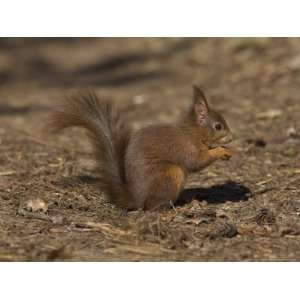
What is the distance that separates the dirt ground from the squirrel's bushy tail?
0.56ft

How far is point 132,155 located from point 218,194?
986 mm

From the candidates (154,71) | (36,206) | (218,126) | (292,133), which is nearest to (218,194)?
(218,126)

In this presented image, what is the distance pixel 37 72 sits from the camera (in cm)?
1367

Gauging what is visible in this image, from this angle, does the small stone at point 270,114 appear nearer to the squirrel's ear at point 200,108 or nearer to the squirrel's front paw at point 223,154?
the squirrel's ear at point 200,108

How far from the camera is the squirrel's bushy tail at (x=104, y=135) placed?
531cm

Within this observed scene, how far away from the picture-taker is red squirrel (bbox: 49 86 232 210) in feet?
17.2

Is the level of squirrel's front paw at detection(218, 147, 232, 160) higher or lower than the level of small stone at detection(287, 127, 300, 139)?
lower

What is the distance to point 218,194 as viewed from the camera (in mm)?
5945

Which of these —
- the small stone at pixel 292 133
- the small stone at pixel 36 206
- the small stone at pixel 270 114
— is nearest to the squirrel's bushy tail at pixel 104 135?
the small stone at pixel 36 206

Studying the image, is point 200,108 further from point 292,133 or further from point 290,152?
point 292,133

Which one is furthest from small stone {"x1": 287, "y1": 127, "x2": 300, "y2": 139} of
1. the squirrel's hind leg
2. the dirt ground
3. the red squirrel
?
the squirrel's hind leg

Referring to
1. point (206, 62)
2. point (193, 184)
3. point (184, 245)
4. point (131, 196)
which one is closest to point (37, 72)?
point (206, 62)

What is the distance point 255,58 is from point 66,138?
177 inches

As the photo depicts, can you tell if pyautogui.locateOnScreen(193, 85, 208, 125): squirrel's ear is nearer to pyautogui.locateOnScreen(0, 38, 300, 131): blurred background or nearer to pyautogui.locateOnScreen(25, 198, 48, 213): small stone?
pyautogui.locateOnScreen(25, 198, 48, 213): small stone
